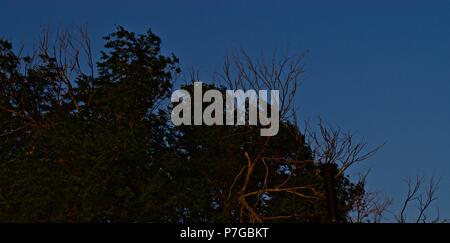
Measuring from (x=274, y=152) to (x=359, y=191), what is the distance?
3606 mm

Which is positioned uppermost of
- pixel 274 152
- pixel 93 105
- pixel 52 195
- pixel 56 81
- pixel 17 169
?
pixel 56 81

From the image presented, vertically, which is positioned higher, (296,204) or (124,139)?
(124,139)

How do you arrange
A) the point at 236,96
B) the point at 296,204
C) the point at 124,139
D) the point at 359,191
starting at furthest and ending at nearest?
the point at 359,191, the point at 236,96, the point at 296,204, the point at 124,139

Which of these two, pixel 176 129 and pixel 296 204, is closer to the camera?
pixel 296 204

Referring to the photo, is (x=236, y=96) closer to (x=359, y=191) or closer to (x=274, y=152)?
(x=274, y=152)

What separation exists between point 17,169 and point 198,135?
5.73m

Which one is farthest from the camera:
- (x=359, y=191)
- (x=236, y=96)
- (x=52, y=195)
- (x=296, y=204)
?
(x=359, y=191)

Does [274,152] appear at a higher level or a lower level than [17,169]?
higher

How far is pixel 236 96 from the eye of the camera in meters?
17.8

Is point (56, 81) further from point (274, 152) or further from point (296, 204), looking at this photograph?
point (296, 204)

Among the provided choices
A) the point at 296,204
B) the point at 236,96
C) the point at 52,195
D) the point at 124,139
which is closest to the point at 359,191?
the point at 296,204
